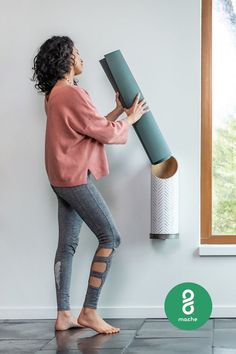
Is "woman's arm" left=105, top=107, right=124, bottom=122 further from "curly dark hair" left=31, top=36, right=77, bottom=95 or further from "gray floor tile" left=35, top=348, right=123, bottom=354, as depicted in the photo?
"gray floor tile" left=35, top=348, right=123, bottom=354

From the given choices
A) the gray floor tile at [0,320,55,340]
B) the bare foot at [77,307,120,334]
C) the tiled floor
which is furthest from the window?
the gray floor tile at [0,320,55,340]

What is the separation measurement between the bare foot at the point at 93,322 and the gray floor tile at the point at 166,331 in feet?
0.39

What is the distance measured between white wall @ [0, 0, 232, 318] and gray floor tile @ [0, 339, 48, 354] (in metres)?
0.63

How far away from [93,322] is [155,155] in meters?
0.76

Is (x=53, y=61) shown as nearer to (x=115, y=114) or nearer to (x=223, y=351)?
(x=115, y=114)

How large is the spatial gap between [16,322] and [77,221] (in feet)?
1.85

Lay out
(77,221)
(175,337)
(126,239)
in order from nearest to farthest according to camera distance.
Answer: (175,337)
(77,221)
(126,239)

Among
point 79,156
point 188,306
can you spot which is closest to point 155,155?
point 79,156

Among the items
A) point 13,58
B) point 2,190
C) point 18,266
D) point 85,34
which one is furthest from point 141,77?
point 18,266

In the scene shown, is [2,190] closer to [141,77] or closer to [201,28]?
[141,77]

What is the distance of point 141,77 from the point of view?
344 cm

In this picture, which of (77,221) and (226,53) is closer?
(77,221)

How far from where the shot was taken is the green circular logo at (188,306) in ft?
9.08

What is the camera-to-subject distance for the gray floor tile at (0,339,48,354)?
2.59 meters
